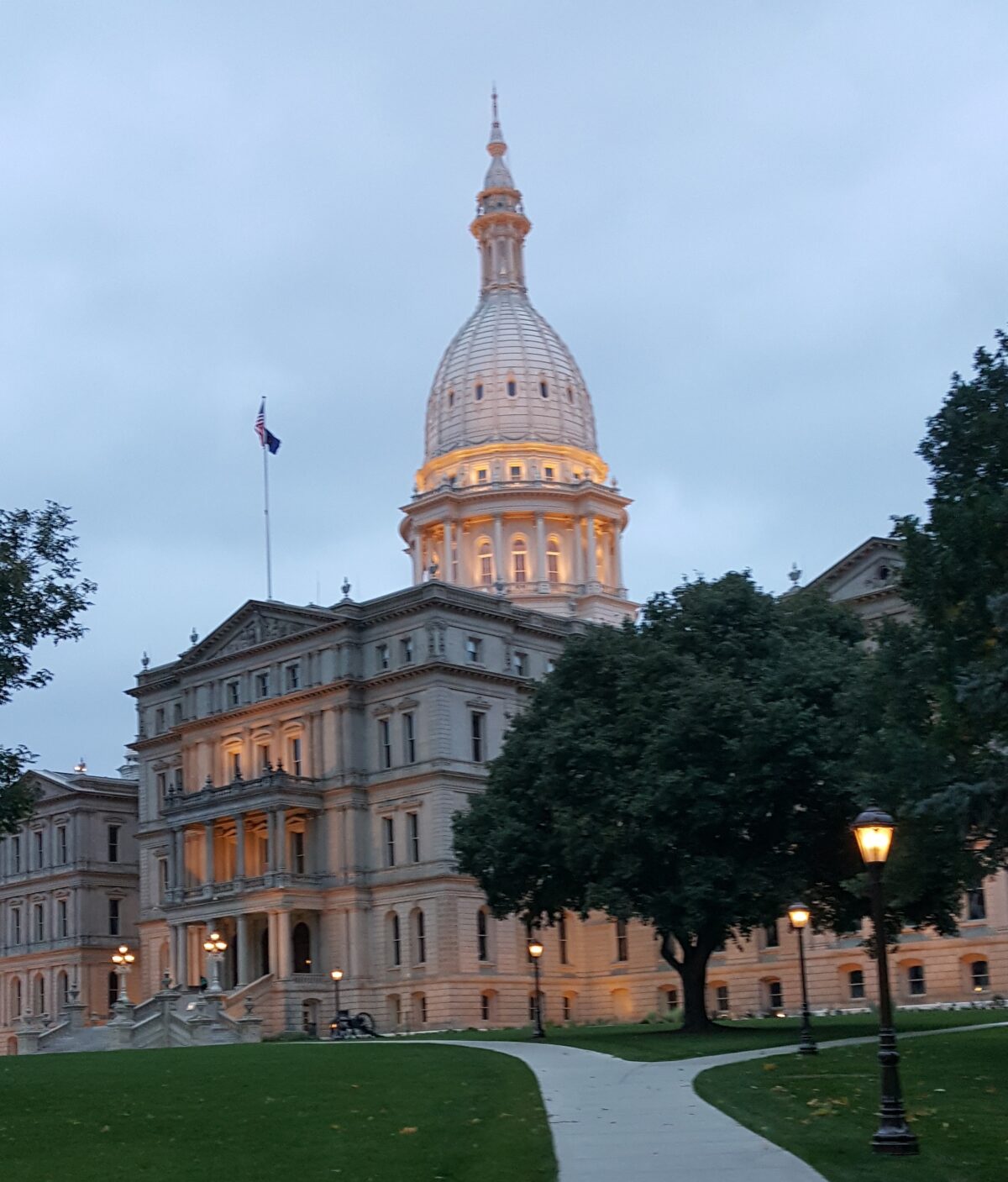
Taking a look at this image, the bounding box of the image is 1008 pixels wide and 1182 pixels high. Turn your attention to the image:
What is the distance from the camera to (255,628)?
9319 cm

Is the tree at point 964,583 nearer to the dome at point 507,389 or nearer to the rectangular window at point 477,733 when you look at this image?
the rectangular window at point 477,733

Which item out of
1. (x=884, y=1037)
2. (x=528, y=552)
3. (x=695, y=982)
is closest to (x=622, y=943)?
(x=695, y=982)

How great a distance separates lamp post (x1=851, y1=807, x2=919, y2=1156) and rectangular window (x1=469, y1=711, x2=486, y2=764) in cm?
6403

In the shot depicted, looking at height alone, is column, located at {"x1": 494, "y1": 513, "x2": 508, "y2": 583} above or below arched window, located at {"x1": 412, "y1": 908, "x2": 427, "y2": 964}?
above

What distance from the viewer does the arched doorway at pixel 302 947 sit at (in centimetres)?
8881

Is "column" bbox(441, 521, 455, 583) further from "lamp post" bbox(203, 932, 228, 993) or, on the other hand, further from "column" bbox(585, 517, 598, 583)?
"lamp post" bbox(203, 932, 228, 993)

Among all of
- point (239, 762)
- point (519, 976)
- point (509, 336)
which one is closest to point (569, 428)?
point (509, 336)

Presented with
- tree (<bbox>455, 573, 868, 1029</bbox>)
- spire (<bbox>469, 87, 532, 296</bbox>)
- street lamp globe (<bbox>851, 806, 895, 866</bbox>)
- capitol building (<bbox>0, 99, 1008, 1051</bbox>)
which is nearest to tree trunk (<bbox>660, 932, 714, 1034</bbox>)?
tree (<bbox>455, 573, 868, 1029</bbox>)

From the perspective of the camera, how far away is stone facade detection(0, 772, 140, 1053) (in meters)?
107

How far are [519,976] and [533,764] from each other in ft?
93.6

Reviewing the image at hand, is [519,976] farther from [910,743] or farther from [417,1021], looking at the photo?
[910,743]

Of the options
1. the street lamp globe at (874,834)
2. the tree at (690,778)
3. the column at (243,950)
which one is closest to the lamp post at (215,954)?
the column at (243,950)

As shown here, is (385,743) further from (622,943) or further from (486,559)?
(486,559)

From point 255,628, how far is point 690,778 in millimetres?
45674
